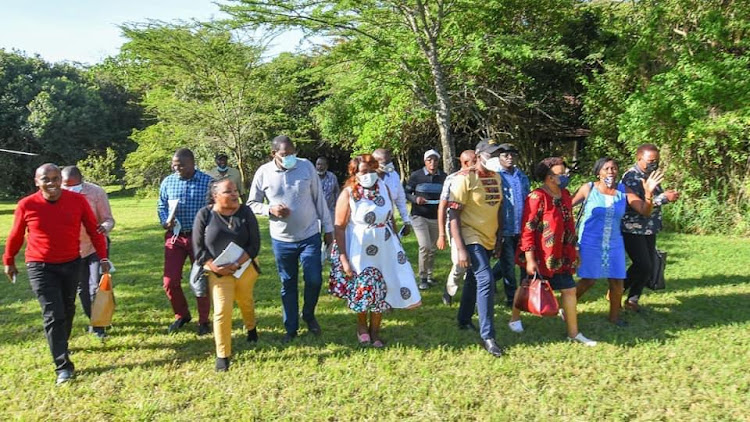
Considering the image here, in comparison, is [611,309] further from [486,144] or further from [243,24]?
[243,24]

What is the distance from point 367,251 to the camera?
4430 mm

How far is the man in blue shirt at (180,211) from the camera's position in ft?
16.1

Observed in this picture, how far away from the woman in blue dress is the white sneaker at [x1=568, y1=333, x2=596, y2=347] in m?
0.63

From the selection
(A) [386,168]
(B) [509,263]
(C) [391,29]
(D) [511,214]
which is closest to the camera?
(D) [511,214]

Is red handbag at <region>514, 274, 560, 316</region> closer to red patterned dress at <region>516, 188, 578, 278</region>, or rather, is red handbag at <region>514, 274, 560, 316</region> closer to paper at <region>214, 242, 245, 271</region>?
red patterned dress at <region>516, 188, 578, 278</region>

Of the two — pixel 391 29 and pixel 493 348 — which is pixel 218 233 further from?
pixel 391 29

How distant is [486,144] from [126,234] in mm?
10613

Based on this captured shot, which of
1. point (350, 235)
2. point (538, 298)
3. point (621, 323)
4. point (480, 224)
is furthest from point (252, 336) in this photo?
point (621, 323)

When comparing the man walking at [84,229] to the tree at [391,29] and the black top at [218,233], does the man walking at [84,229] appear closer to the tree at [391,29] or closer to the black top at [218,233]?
the black top at [218,233]

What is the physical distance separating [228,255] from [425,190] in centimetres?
298

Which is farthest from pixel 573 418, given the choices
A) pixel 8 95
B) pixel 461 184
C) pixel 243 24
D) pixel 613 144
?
pixel 8 95

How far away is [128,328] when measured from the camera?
534 centimetres

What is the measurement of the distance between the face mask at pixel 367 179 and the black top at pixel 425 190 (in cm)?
208

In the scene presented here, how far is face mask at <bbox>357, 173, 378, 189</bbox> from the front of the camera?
438cm
